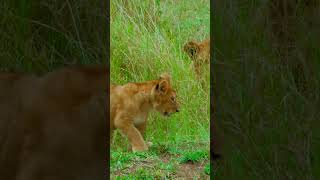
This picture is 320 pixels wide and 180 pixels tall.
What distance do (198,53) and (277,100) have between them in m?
1.51

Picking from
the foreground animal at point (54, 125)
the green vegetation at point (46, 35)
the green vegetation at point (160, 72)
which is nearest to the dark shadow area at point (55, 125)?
the foreground animal at point (54, 125)

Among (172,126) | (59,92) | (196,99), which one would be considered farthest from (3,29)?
(196,99)

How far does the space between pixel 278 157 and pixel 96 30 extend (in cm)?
62

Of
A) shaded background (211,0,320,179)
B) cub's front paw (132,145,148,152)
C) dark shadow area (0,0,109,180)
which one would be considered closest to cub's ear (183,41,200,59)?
cub's front paw (132,145,148,152)

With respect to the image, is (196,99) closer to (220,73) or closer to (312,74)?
(220,73)

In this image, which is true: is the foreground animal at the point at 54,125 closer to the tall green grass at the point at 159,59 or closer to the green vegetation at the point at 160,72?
the green vegetation at the point at 160,72

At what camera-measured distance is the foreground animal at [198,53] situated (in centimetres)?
350

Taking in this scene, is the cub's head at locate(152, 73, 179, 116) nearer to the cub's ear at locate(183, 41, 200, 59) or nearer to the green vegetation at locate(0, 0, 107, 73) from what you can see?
the cub's ear at locate(183, 41, 200, 59)

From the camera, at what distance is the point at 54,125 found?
1.60 metres

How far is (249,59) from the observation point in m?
2.14

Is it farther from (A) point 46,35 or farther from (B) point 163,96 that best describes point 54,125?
(B) point 163,96

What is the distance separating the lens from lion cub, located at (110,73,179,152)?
2.85 metres

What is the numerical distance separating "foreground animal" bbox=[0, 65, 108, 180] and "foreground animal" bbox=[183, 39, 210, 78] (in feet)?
6.21

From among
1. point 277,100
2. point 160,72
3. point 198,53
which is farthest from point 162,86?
point 277,100
